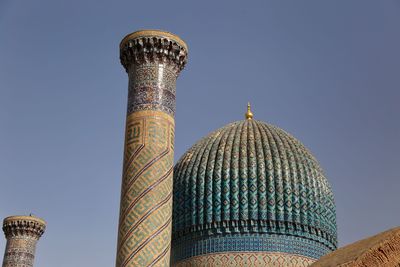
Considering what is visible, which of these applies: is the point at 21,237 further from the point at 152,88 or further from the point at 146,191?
the point at 146,191

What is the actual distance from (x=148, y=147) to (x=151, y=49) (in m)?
1.75

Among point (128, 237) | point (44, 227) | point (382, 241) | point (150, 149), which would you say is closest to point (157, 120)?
point (150, 149)

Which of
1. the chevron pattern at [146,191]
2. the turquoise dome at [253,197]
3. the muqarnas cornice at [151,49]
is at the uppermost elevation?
the muqarnas cornice at [151,49]

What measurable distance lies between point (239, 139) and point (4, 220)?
7.36 m

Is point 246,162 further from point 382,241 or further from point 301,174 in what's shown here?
point 382,241

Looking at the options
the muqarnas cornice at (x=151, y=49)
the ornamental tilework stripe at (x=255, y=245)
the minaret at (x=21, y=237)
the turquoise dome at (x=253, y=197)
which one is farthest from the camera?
the minaret at (x=21, y=237)

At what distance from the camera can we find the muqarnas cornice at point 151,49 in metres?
10.8

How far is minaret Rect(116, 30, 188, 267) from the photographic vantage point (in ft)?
31.3

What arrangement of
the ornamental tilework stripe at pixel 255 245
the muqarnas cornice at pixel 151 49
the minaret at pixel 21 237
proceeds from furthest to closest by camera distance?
the minaret at pixel 21 237 < the ornamental tilework stripe at pixel 255 245 < the muqarnas cornice at pixel 151 49

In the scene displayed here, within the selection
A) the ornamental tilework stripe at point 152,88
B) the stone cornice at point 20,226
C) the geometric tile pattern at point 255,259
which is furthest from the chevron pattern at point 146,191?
the stone cornice at point 20,226

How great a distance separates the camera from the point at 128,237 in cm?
954

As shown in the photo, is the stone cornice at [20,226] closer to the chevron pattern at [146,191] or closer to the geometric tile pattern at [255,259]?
the geometric tile pattern at [255,259]

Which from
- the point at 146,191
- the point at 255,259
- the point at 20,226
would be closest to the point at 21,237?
the point at 20,226

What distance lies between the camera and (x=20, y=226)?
58.6 ft
